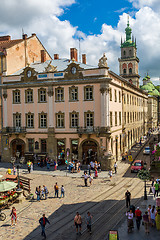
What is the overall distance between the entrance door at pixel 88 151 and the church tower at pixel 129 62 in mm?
68100

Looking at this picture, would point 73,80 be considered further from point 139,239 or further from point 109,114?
point 139,239

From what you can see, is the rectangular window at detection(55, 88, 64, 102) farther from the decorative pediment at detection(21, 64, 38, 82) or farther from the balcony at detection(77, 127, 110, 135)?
the balcony at detection(77, 127, 110, 135)

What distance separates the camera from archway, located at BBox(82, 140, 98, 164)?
37.8 metres

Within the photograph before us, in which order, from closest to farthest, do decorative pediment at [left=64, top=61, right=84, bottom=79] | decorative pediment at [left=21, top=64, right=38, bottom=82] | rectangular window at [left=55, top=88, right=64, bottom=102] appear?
decorative pediment at [left=64, top=61, right=84, bottom=79], rectangular window at [left=55, top=88, right=64, bottom=102], decorative pediment at [left=21, top=64, right=38, bottom=82]

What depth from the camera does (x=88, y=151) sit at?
37.9 m

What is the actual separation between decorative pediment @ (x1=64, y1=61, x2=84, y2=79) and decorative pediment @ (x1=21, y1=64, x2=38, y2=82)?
539cm

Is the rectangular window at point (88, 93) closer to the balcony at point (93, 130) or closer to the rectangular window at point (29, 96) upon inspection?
the balcony at point (93, 130)

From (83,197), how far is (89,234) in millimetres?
7709

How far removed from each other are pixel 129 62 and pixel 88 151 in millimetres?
72323

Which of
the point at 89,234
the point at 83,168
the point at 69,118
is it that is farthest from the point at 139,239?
the point at 69,118

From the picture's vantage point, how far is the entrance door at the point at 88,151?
37812 mm

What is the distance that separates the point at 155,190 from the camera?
Result: 2350 centimetres

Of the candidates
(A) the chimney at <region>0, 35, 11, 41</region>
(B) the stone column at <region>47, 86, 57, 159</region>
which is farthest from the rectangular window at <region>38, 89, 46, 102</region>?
(A) the chimney at <region>0, 35, 11, 41</region>

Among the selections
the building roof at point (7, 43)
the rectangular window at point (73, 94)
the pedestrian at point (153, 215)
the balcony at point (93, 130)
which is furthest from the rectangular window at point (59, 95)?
the pedestrian at point (153, 215)
